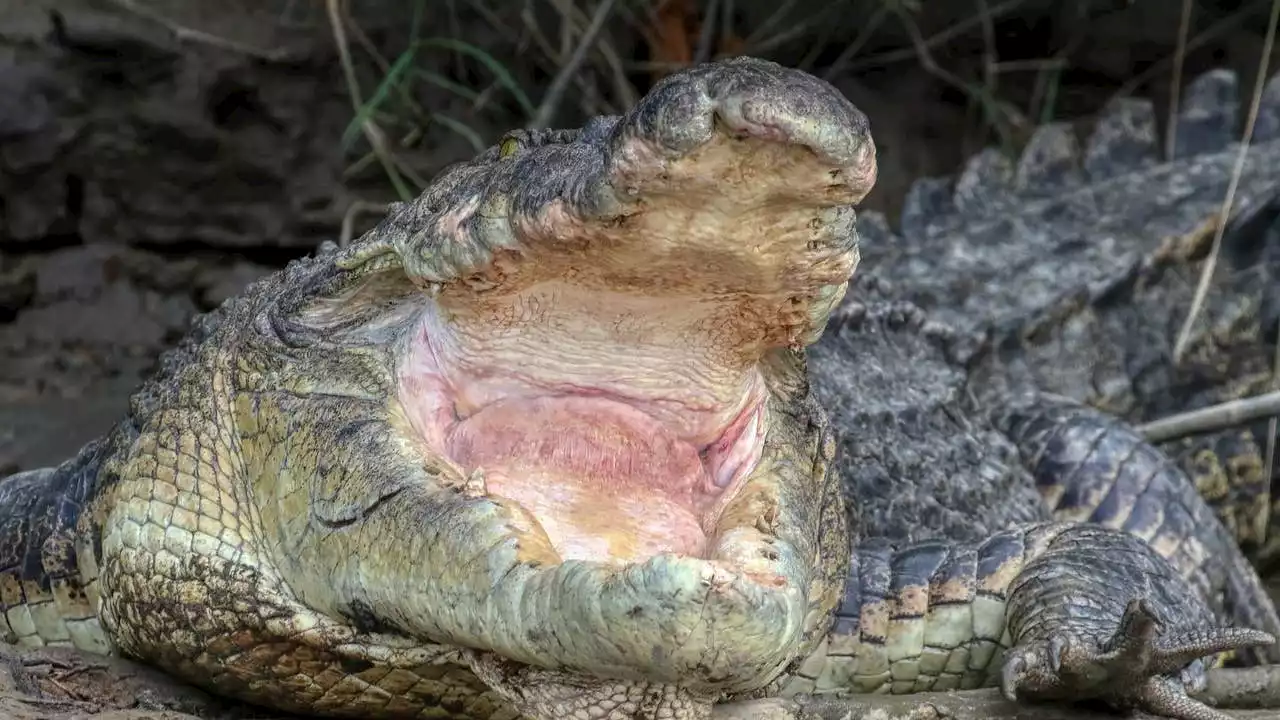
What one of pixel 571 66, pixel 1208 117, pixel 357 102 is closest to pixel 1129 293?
Result: pixel 1208 117

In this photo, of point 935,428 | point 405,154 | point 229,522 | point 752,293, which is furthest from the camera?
point 405,154

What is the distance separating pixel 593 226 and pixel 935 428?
1.93 metres

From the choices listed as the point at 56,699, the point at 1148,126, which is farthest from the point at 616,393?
Answer: the point at 1148,126

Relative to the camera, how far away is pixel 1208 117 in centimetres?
522

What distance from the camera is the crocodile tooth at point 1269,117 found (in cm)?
511

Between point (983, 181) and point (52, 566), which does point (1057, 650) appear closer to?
point (52, 566)

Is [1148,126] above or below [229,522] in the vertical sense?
above

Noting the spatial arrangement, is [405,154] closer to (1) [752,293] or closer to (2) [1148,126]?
(2) [1148,126]

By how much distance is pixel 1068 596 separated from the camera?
8.08 feet

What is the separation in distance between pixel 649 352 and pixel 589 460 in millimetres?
163

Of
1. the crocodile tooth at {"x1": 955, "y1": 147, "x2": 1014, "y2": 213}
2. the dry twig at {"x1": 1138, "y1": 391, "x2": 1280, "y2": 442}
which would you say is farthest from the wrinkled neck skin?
the crocodile tooth at {"x1": 955, "y1": 147, "x2": 1014, "y2": 213}

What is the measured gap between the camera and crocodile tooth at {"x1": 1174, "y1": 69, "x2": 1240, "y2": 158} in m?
5.16

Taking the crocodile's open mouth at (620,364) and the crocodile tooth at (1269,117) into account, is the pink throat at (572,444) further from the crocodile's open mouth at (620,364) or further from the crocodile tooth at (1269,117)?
the crocodile tooth at (1269,117)

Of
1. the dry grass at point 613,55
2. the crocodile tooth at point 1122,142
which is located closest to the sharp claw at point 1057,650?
the dry grass at point 613,55
